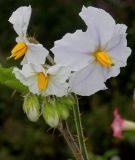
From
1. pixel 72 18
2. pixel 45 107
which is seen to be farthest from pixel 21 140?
pixel 45 107

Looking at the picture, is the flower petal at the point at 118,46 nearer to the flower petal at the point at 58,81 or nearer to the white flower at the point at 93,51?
the white flower at the point at 93,51

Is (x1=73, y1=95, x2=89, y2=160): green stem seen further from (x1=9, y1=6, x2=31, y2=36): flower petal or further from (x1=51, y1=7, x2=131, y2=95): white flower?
(x1=9, y1=6, x2=31, y2=36): flower petal

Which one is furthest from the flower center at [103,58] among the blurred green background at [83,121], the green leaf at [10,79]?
the blurred green background at [83,121]

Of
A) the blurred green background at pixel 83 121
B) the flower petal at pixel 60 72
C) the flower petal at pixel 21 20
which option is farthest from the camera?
the blurred green background at pixel 83 121

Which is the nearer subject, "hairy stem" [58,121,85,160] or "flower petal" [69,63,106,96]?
"flower petal" [69,63,106,96]

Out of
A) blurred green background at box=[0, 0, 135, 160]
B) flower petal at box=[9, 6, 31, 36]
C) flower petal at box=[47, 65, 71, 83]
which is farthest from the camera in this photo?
blurred green background at box=[0, 0, 135, 160]

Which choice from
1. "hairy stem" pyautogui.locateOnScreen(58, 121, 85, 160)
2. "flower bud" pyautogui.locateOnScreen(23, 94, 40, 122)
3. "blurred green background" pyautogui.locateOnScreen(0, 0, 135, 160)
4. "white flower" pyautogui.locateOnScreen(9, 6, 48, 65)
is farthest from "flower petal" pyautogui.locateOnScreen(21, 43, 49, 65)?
"blurred green background" pyautogui.locateOnScreen(0, 0, 135, 160)

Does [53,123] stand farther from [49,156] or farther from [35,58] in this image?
[49,156]

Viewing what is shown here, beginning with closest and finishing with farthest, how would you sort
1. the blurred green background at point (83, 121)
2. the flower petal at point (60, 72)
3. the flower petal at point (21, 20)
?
1. the flower petal at point (60, 72)
2. the flower petal at point (21, 20)
3. the blurred green background at point (83, 121)
